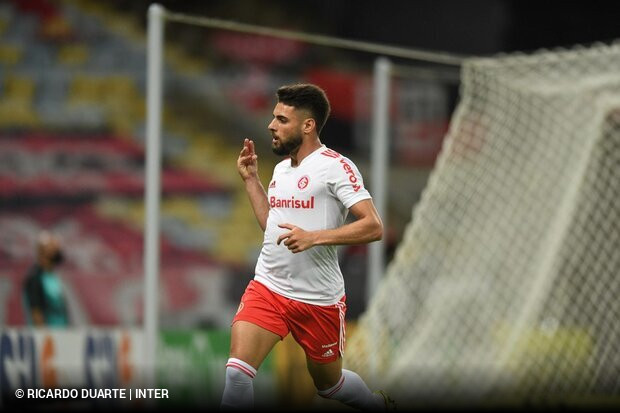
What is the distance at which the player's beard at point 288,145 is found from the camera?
4.45 m

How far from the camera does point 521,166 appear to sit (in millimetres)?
9523

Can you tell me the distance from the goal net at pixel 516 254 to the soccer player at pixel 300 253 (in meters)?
3.71

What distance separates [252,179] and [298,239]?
23.0 inches

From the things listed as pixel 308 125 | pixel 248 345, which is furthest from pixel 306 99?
pixel 248 345

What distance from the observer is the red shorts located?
452 centimetres

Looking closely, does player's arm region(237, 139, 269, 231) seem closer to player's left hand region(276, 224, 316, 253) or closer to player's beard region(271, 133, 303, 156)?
player's beard region(271, 133, 303, 156)

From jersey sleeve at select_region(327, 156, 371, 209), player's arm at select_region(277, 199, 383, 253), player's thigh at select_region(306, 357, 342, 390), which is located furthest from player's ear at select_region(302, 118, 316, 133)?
player's thigh at select_region(306, 357, 342, 390)

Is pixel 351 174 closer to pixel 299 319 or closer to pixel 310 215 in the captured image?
pixel 310 215

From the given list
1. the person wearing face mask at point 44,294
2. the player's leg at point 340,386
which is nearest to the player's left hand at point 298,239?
the player's leg at point 340,386

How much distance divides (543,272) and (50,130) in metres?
7.67

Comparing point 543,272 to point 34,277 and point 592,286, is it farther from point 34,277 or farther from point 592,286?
point 34,277

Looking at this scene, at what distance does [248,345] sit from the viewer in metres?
4.45

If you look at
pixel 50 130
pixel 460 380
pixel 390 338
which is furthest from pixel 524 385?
pixel 50 130

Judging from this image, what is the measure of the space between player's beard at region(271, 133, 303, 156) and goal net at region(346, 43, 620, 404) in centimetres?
391
